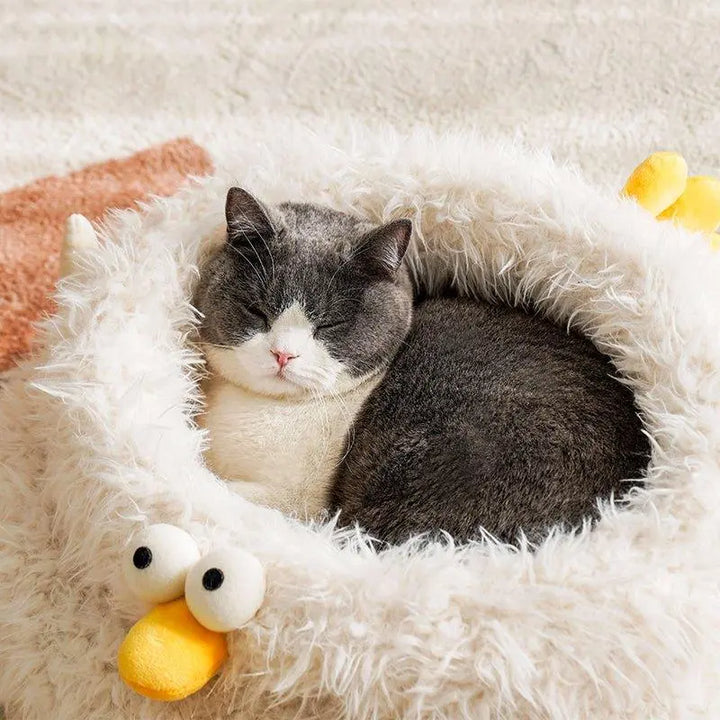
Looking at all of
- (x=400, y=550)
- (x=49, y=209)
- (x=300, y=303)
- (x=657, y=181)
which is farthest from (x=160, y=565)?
(x=49, y=209)

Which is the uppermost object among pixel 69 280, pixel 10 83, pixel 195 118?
pixel 69 280

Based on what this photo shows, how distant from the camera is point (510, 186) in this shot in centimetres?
103

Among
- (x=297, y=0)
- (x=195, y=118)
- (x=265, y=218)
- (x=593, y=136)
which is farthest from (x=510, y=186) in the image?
(x=297, y=0)

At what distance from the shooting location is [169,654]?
0.70m

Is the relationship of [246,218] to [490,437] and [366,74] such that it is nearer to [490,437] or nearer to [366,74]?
[490,437]

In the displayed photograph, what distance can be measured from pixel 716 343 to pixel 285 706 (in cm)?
55

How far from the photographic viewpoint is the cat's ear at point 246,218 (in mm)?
954

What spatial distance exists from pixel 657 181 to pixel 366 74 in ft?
2.91

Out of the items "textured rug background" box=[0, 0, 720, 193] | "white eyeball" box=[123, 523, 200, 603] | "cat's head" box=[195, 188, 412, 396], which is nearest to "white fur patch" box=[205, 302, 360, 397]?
"cat's head" box=[195, 188, 412, 396]

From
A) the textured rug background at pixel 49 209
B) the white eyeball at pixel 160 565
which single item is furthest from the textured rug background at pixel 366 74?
the white eyeball at pixel 160 565

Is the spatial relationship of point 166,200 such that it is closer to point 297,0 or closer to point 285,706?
point 285,706

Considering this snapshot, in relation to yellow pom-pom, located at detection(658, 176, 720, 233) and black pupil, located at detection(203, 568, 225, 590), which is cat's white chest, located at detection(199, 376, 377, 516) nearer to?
black pupil, located at detection(203, 568, 225, 590)

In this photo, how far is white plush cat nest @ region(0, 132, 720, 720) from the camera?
696 mm

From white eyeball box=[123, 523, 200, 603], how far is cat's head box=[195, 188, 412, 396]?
256mm
